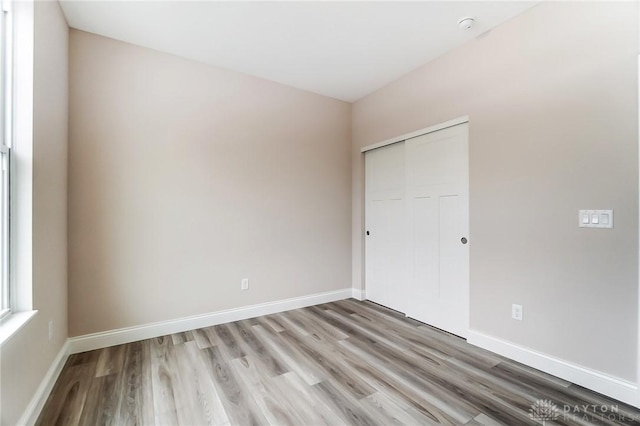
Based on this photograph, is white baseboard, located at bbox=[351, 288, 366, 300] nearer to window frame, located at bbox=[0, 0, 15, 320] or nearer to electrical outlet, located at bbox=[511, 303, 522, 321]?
electrical outlet, located at bbox=[511, 303, 522, 321]

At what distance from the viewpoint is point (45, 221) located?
5.96ft

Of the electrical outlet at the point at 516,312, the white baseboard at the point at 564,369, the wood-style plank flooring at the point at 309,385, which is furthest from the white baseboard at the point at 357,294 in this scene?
the electrical outlet at the point at 516,312

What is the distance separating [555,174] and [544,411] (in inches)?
60.6

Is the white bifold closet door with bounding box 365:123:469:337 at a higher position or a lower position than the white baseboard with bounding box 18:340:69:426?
higher

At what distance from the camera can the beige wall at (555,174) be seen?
1764mm

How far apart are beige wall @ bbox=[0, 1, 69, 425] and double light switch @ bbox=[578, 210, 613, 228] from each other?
3271 mm

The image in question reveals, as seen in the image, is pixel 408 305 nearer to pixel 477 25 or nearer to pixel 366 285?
pixel 366 285

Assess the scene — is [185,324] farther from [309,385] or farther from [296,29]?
[296,29]

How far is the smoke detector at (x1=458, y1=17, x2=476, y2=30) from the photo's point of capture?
2.29 meters

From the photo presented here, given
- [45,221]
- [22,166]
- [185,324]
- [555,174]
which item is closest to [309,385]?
[185,324]

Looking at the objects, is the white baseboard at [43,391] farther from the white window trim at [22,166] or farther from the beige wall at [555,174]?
the beige wall at [555,174]

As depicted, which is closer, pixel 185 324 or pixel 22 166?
pixel 22 166

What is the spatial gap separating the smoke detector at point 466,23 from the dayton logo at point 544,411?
2765 millimetres

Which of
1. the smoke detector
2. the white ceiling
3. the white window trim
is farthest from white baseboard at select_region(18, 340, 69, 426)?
the smoke detector
